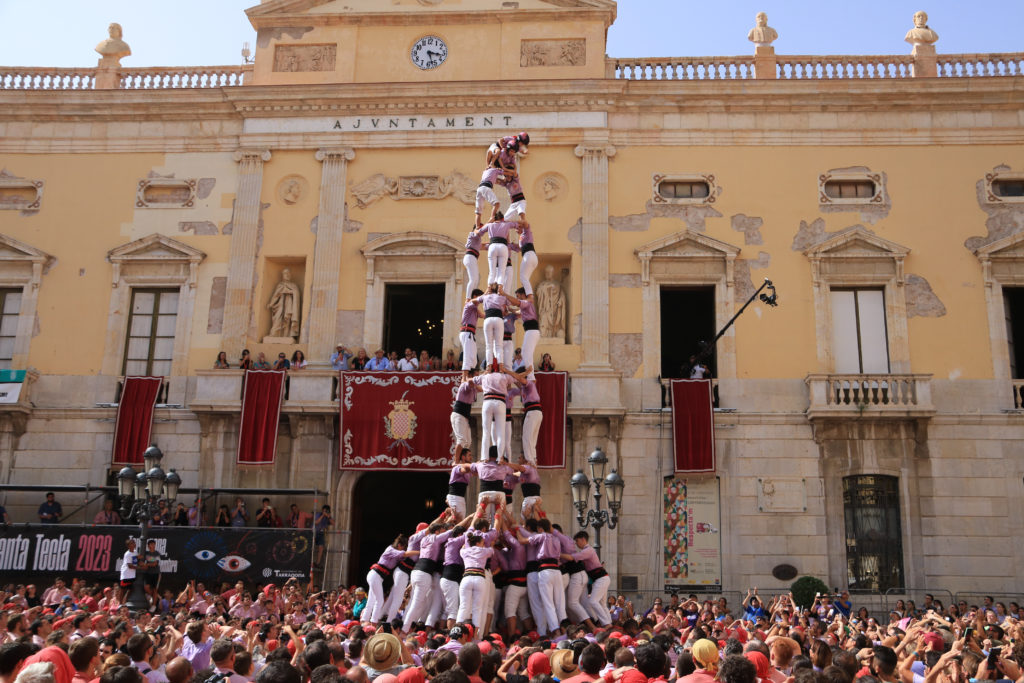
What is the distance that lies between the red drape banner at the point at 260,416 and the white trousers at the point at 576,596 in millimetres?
12177

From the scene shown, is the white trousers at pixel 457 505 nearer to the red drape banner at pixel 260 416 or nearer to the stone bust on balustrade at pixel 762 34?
the red drape banner at pixel 260 416

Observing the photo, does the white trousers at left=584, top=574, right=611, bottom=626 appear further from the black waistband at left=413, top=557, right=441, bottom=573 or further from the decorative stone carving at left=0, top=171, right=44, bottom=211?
the decorative stone carving at left=0, top=171, right=44, bottom=211

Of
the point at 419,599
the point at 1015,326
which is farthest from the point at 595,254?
the point at 419,599

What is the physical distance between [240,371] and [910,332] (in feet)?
57.6

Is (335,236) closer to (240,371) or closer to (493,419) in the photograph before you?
(240,371)

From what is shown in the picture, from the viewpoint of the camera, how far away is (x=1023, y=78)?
27.2 m

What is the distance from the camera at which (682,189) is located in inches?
1098

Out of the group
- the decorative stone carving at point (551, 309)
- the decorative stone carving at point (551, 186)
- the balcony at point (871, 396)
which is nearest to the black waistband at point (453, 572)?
the decorative stone carving at point (551, 309)

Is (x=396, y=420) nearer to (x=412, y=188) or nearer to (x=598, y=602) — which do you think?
(x=412, y=188)

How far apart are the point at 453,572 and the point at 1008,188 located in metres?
20.2

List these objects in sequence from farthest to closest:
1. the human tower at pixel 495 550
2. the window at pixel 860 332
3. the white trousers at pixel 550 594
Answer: the window at pixel 860 332
the human tower at pixel 495 550
the white trousers at pixel 550 594

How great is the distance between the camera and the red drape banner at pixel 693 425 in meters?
25.3

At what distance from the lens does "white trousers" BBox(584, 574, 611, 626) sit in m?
16.0

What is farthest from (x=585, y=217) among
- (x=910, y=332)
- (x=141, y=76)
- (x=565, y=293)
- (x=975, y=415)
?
(x=141, y=76)
